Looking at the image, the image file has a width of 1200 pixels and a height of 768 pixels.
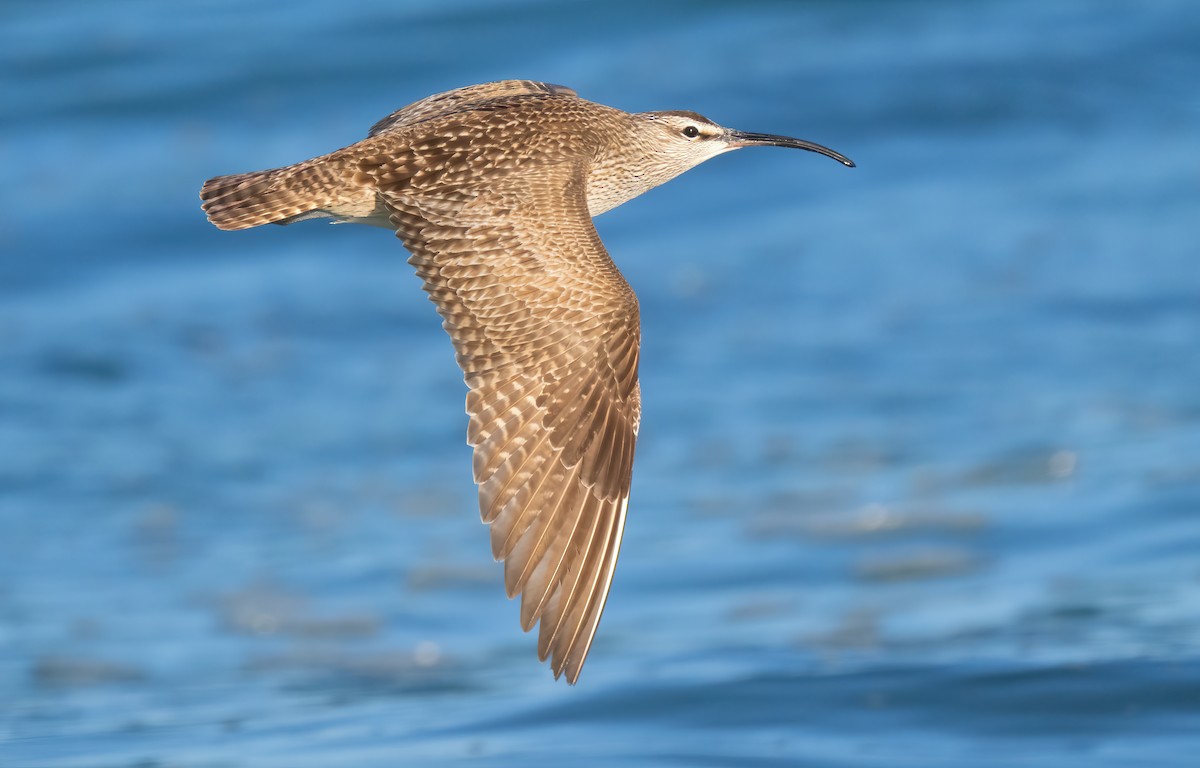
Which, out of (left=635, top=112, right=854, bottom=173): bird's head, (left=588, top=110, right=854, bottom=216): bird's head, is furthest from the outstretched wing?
(left=635, top=112, right=854, bottom=173): bird's head

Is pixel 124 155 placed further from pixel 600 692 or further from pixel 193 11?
pixel 600 692

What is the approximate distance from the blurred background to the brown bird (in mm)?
2860

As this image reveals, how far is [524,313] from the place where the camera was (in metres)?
6.75

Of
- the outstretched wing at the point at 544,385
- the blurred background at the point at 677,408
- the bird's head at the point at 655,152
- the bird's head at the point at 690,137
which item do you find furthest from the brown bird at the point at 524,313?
the blurred background at the point at 677,408

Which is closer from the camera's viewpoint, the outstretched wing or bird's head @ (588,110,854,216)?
the outstretched wing

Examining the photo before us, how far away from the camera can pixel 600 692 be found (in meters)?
10.3

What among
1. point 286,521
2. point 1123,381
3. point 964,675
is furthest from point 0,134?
point 964,675

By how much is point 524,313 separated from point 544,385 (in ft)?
0.85

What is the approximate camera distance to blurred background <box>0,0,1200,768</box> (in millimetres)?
10320

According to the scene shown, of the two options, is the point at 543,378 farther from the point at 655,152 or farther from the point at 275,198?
the point at 655,152

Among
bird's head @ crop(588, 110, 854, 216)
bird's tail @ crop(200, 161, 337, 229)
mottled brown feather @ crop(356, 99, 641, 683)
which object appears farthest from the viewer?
bird's head @ crop(588, 110, 854, 216)

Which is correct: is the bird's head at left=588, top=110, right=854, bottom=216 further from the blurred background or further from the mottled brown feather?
the blurred background

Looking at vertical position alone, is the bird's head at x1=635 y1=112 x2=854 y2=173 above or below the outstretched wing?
above

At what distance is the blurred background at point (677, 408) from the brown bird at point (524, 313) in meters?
2.86
